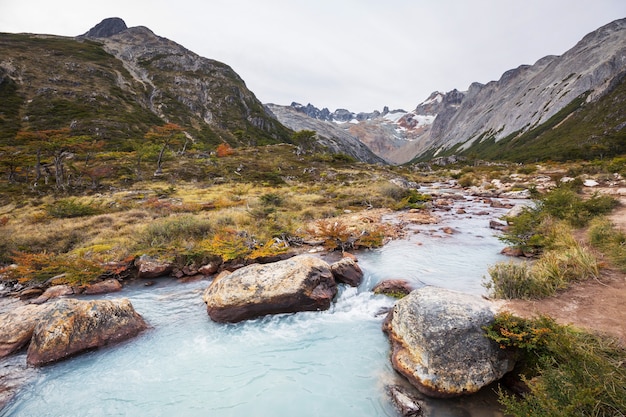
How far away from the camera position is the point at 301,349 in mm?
7012

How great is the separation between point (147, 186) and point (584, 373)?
3614 cm

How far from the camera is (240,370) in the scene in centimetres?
638

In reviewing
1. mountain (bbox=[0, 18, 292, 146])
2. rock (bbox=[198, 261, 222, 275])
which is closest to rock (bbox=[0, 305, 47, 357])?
rock (bbox=[198, 261, 222, 275])

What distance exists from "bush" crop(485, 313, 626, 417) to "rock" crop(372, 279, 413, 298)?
3.70 metres

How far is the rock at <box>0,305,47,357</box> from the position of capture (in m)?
6.87

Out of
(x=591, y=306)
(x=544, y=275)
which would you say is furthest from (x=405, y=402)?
(x=544, y=275)

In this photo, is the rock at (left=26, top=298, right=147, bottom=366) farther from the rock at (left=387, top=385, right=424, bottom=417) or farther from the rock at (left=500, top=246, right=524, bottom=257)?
the rock at (left=500, top=246, right=524, bottom=257)

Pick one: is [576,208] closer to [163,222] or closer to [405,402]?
[405,402]

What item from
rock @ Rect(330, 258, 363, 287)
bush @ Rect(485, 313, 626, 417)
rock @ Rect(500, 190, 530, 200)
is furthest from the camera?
rock @ Rect(500, 190, 530, 200)

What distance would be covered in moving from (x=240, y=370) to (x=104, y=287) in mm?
7437

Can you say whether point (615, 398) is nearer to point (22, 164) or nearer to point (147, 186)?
point (147, 186)

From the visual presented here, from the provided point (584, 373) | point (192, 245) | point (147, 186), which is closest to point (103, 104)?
point (147, 186)

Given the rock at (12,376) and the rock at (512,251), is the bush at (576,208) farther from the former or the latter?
the rock at (12,376)

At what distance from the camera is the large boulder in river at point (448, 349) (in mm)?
5215
